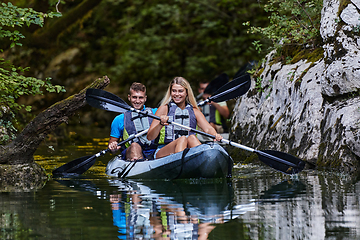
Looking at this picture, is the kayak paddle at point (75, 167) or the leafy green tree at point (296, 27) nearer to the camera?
the kayak paddle at point (75, 167)

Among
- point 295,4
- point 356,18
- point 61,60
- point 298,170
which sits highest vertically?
point 61,60

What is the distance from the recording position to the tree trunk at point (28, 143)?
17.9 ft

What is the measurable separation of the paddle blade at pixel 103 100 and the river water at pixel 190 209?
975 mm

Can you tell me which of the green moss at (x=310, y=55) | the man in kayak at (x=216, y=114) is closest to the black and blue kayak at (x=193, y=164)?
the green moss at (x=310, y=55)

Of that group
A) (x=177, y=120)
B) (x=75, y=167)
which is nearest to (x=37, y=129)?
(x=75, y=167)

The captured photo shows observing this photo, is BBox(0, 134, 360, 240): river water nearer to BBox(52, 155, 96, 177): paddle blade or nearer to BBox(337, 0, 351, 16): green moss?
BBox(52, 155, 96, 177): paddle blade

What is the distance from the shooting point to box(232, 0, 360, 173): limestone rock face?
237 inches

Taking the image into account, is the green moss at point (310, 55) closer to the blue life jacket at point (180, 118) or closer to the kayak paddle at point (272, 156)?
the kayak paddle at point (272, 156)

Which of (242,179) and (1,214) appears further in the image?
(242,179)

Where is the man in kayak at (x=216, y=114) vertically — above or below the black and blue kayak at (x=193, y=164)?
above

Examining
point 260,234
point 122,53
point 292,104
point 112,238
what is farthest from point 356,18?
point 122,53

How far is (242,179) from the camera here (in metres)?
5.82

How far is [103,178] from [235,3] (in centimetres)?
997

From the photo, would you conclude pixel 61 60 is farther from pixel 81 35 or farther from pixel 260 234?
pixel 260 234
